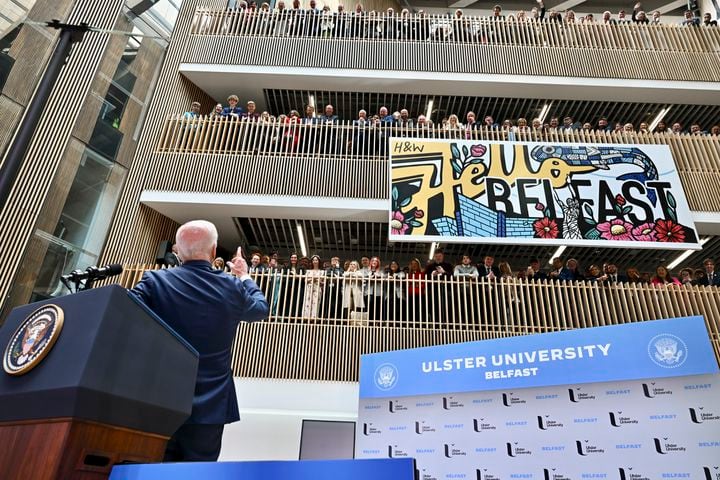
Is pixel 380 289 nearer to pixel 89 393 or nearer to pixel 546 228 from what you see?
pixel 546 228

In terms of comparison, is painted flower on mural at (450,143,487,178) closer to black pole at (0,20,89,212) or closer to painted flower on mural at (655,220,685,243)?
painted flower on mural at (655,220,685,243)

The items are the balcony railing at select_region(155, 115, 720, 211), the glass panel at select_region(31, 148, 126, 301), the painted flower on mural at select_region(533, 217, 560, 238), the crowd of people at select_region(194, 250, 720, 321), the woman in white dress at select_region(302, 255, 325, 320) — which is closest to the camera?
the glass panel at select_region(31, 148, 126, 301)

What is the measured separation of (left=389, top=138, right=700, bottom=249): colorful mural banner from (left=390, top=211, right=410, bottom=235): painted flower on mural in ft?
0.07

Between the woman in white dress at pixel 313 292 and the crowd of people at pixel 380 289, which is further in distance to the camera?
the crowd of people at pixel 380 289

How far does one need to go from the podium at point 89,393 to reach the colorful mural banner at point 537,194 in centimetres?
786

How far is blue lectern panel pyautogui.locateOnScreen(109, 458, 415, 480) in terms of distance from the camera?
3.48ft

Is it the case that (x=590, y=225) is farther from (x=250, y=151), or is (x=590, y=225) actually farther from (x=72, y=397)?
(x=72, y=397)

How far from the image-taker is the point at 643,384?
329 cm

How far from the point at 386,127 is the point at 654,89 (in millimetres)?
6861

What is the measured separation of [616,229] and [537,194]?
1712 millimetres

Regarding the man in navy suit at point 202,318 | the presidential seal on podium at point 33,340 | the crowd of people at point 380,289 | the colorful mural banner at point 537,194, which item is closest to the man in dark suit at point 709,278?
the crowd of people at point 380,289

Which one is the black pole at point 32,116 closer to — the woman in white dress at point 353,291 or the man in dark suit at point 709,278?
the woman in white dress at point 353,291

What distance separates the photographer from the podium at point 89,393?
1126mm

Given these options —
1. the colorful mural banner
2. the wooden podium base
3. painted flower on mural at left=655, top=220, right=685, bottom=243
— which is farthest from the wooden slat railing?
the wooden podium base
